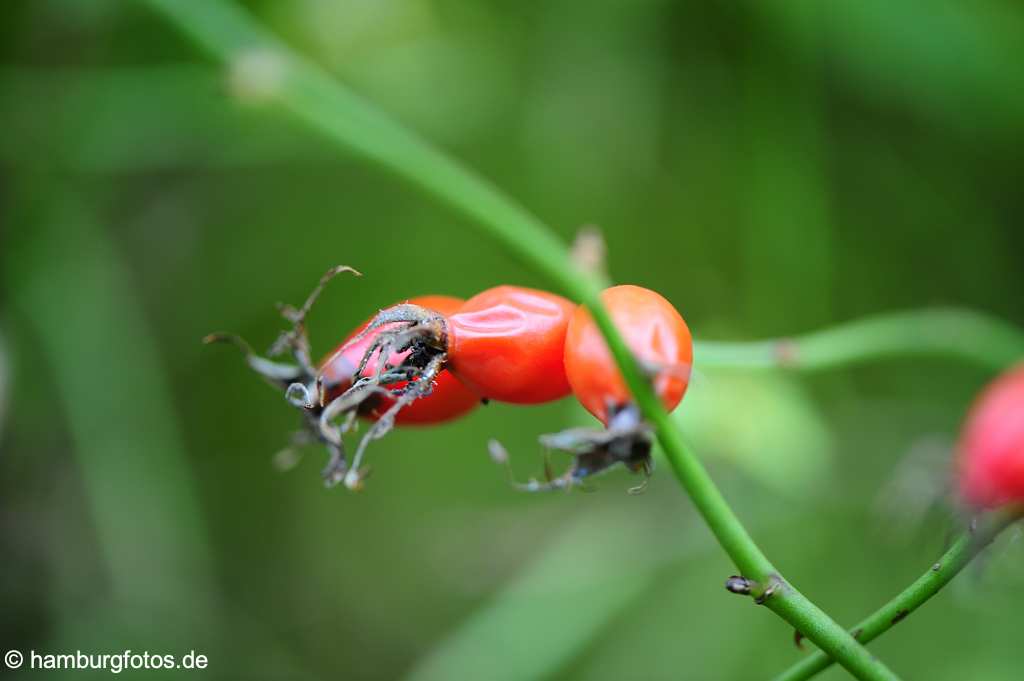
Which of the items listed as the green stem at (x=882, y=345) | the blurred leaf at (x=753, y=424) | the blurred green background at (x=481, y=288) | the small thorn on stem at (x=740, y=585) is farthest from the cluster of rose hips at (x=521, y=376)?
the blurred green background at (x=481, y=288)

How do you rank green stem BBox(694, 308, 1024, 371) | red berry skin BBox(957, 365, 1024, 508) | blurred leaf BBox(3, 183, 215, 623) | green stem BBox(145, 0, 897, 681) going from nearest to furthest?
green stem BBox(145, 0, 897, 681), red berry skin BBox(957, 365, 1024, 508), green stem BBox(694, 308, 1024, 371), blurred leaf BBox(3, 183, 215, 623)

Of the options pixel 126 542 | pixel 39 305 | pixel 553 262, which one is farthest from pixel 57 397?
pixel 553 262

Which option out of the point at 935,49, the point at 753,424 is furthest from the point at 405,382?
the point at 935,49

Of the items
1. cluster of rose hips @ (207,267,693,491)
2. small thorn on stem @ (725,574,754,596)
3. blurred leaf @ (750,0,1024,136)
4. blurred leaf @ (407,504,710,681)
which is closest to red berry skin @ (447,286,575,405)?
cluster of rose hips @ (207,267,693,491)

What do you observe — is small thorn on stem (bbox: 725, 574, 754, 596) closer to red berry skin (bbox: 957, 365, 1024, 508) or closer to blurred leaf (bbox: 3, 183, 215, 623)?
red berry skin (bbox: 957, 365, 1024, 508)

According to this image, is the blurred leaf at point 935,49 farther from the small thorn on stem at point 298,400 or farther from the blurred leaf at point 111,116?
the small thorn on stem at point 298,400

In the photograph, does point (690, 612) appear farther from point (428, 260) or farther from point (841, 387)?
point (428, 260)

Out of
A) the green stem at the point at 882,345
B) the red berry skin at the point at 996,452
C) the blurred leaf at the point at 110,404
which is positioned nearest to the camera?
the red berry skin at the point at 996,452
